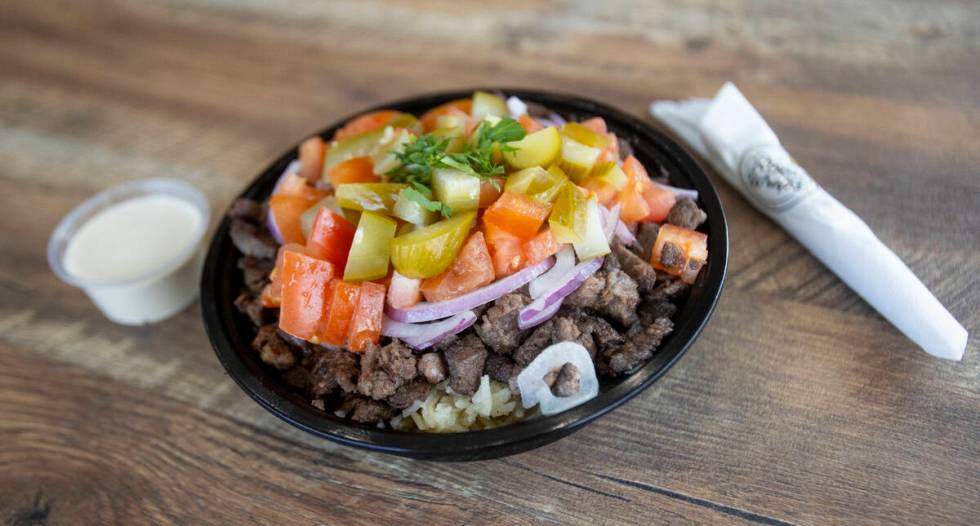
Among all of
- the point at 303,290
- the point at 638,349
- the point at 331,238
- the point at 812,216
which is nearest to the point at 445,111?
the point at 331,238

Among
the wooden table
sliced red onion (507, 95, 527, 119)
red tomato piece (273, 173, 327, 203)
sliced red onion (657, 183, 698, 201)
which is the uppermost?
sliced red onion (507, 95, 527, 119)

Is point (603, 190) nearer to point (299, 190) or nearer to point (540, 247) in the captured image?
point (540, 247)

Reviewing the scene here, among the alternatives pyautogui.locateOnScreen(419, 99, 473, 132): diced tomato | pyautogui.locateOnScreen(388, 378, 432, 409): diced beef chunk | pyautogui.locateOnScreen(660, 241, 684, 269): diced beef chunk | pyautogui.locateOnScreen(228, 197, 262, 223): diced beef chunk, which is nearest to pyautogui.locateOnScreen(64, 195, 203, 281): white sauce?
pyautogui.locateOnScreen(228, 197, 262, 223): diced beef chunk

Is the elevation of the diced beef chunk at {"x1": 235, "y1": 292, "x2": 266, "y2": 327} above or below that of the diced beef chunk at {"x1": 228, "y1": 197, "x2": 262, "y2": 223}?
below

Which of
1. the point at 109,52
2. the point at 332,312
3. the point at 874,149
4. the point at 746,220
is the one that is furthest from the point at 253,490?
the point at 109,52

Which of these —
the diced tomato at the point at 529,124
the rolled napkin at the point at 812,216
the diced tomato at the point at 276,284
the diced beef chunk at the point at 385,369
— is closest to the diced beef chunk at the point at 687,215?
the rolled napkin at the point at 812,216

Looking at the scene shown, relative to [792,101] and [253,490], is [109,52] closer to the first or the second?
[253,490]

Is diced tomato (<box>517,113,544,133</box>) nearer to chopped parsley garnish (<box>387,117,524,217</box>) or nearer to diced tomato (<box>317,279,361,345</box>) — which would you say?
chopped parsley garnish (<box>387,117,524,217</box>)
